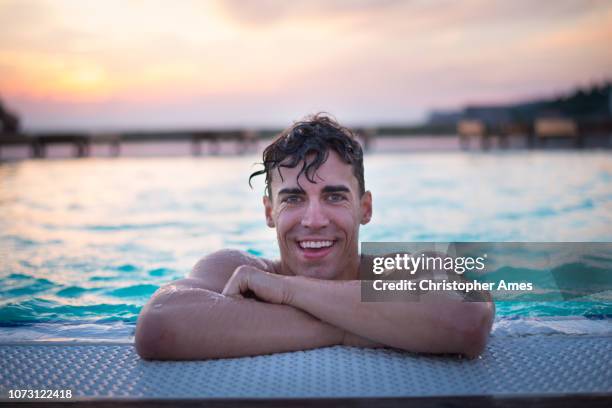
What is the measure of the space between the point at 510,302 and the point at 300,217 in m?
2.28

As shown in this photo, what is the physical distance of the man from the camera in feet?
7.28

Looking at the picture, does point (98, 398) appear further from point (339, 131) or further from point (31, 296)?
point (31, 296)

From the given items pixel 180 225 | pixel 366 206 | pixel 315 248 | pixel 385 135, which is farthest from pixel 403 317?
pixel 385 135

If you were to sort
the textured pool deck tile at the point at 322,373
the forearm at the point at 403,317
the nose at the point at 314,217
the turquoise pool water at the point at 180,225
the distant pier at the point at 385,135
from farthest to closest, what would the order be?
the distant pier at the point at 385,135 < the turquoise pool water at the point at 180,225 < the nose at the point at 314,217 < the forearm at the point at 403,317 < the textured pool deck tile at the point at 322,373

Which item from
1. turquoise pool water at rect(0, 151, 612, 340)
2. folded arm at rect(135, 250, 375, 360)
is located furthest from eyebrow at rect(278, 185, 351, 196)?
turquoise pool water at rect(0, 151, 612, 340)

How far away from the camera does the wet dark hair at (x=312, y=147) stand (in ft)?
8.25

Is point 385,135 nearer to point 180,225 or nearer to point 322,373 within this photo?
point 180,225

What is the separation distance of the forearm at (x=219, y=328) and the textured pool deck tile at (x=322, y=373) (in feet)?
0.15

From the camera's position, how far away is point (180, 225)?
7.96m

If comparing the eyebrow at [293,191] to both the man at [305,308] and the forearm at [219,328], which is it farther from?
the forearm at [219,328]

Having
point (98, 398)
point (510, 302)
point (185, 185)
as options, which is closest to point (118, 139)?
point (185, 185)

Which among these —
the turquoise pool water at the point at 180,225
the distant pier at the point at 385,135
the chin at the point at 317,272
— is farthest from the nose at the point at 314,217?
the distant pier at the point at 385,135

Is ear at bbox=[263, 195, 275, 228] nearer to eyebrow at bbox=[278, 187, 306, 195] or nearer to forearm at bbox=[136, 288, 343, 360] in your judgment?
eyebrow at bbox=[278, 187, 306, 195]

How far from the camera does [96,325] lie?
9.58 feet
